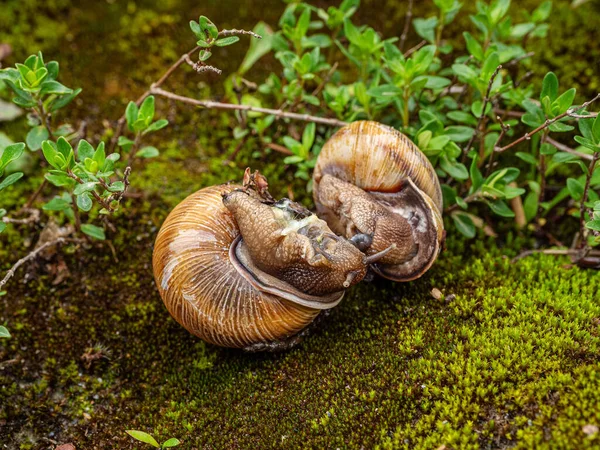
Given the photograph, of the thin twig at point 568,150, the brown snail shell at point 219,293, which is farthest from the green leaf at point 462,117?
the brown snail shell at point 219,293

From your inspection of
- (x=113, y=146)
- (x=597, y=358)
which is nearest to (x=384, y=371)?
(x=597, y=358)

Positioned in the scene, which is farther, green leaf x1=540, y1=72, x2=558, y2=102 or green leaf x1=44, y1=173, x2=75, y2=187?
green leaf x1=540, y1=72, x2=558, y2=102

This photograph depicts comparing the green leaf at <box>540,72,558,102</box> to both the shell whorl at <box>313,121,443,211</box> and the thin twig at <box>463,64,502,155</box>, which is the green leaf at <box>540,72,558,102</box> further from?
the shell whorl at <box>313,121,443,211</box>

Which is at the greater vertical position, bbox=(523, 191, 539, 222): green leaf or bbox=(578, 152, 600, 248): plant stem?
bbox=(578, 152, 600, 248): plant stem

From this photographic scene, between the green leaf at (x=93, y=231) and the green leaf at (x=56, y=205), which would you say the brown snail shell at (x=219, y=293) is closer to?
the green leaf at (x=93, y=231)

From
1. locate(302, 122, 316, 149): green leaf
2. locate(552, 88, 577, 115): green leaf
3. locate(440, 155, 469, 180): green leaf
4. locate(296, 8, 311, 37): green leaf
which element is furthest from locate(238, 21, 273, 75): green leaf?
locate(552, 88, 577, 115): green leaf

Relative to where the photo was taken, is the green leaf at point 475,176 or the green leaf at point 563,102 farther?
the green leaf at point 475,176
